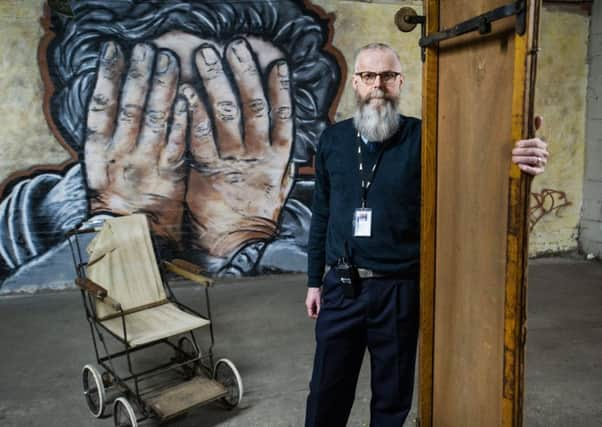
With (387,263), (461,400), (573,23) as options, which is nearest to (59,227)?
(387,263)

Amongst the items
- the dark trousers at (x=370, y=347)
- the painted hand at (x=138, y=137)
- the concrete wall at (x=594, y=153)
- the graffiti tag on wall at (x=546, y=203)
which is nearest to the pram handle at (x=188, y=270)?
the dark trousers at (x=370, y=347)

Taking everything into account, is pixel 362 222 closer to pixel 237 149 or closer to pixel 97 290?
pixel 97 290

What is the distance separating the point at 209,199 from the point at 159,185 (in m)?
0.43

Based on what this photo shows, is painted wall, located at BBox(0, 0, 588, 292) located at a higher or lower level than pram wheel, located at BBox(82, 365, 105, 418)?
higher

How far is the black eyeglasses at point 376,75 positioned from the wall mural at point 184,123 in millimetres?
2991

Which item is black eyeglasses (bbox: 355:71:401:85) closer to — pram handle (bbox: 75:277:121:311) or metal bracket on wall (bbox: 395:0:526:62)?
metal bracket on wall (bbox: 395:0:526:62)

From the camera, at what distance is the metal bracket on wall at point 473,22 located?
50.3 inches

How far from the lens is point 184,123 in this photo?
15.5ft

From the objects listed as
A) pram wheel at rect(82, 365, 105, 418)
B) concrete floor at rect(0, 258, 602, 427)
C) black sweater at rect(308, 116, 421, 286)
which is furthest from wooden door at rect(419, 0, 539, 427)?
pram wheel at rect(82, 365, 105, 418)

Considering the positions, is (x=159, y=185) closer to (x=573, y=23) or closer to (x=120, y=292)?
(x=120, y=292)

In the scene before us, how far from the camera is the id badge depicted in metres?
1.93

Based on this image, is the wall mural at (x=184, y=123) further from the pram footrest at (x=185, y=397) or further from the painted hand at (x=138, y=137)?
the pram footrest at (x=185, y=397)

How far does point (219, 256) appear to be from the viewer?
5004mm

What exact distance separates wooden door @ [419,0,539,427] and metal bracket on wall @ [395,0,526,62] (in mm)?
24
